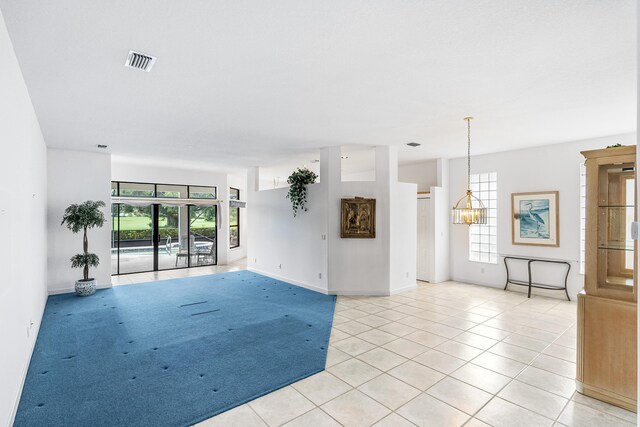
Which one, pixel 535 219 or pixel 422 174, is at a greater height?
Result: pixel 422 174

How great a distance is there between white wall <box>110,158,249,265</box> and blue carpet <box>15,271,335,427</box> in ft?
12.1

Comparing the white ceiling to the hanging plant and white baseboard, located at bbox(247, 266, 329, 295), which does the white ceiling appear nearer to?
the hanging plant

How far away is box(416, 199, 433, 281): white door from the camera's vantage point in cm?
769

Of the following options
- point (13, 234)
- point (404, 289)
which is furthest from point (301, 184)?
point (13, 234)

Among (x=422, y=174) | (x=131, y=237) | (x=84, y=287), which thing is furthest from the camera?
(x=131, y=237)

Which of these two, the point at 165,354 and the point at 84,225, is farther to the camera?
the point at 84,225

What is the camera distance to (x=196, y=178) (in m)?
9.87

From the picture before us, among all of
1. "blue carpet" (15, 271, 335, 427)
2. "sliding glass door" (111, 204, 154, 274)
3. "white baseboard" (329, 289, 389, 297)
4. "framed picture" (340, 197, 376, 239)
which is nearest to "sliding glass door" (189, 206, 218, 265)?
"sliding glass door" (111, 204, 154, 274)

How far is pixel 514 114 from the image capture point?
4.27 meters

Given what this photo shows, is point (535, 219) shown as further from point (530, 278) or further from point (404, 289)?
point (404, 289)

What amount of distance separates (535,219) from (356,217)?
355 centimetres

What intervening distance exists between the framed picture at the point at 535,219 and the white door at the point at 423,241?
1.76m

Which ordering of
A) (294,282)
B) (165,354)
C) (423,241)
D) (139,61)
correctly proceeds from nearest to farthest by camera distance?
1. (139,61)
2. (165,354)
3. (294,282)
4. (423,241)

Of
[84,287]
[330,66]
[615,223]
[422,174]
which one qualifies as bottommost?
[84,287]
